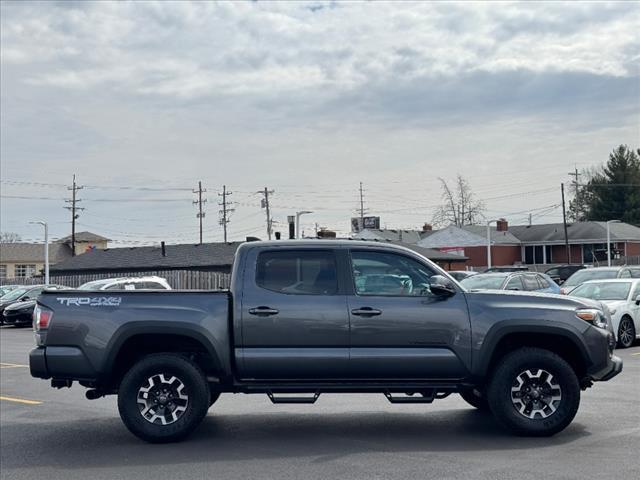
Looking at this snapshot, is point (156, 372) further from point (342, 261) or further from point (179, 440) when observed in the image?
point (342, 261)

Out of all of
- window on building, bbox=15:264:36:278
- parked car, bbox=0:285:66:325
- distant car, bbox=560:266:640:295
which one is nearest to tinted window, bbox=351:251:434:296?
distant car, bbox=560:266:640:295

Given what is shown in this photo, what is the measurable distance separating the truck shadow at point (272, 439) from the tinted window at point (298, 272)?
1522mm

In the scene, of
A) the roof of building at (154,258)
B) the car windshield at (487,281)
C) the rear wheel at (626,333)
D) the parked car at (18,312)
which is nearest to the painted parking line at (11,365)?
the car windshield at (487,281)

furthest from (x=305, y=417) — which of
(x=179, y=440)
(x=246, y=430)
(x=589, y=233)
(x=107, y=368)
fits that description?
(x=589, y=233)

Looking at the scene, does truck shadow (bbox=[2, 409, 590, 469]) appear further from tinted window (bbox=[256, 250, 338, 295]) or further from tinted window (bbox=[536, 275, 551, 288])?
tinted window (bbox=[536, 275, 551, 288])

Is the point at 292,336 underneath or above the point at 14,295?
underneath

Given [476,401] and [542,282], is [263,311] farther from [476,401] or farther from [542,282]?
[542,282]

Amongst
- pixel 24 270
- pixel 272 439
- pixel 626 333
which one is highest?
pixel 24 270

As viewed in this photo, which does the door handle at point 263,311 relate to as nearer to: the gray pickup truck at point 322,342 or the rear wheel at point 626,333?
the gray pickup truck at point 322,342

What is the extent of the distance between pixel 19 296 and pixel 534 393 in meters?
30.1

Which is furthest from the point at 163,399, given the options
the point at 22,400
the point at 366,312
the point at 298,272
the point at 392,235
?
the point at 392,235

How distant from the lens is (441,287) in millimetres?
8438

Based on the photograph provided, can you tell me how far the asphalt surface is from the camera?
7.25 meters

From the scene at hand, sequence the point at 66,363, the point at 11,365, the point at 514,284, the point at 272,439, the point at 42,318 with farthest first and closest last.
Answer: the point at 514,284
the point at 11,365
the point at 272,439
the point at 42,318
the point at 66,363
